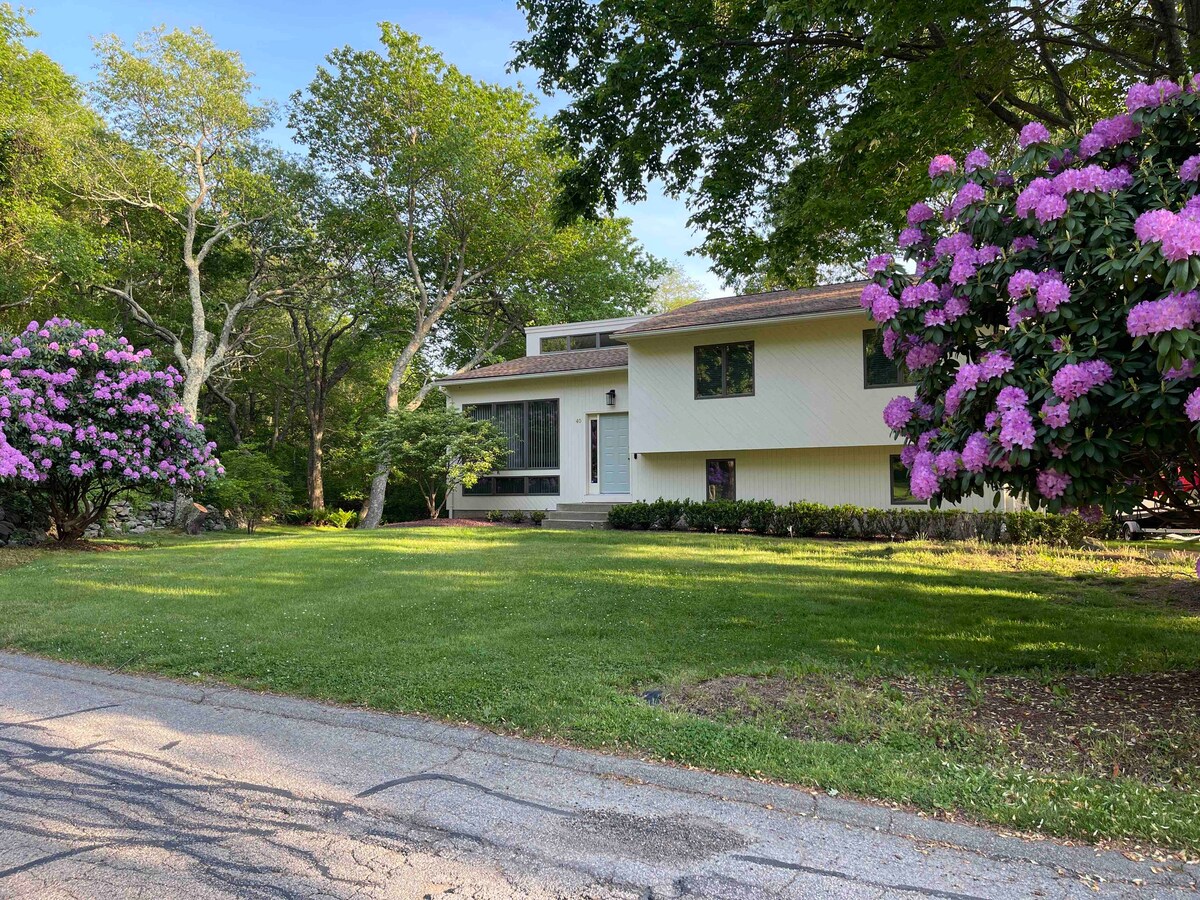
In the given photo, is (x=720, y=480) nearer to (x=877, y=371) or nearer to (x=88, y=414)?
(x=877, y=371)

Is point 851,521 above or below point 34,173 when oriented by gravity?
below

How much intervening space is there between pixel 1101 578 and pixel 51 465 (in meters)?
15.3

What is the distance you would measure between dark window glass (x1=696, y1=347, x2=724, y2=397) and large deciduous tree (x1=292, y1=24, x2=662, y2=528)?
8.23 m

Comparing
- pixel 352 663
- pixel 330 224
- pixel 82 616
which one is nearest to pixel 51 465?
pixel 82 616

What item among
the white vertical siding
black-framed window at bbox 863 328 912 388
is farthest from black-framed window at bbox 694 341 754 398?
black-framed window at bbox 863 328 912 388

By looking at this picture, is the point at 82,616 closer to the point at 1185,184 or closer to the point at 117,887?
the point at 117,887

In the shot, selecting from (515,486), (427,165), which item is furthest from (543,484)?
(427,165)

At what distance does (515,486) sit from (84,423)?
32.7 feet

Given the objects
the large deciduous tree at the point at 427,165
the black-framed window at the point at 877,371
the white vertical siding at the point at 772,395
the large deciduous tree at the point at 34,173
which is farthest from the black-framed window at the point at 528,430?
the large deciduous tree at the point at 34,173

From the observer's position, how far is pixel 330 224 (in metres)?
23.2

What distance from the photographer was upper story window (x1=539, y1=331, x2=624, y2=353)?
21016 millimetres

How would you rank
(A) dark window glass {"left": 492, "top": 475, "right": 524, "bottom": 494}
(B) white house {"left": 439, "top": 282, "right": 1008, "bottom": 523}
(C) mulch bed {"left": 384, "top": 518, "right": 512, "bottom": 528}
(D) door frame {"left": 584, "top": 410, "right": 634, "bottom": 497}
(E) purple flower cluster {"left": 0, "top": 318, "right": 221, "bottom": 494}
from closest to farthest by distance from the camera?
(E) purple flower cluster {"left": 0, "top": 318, "right": 221, "bottom": 494} < (B) white house {"left": 439, "top": 282, "right": 1008, "bottom": 523} < (C) mulch bed {"left": 384, "top": 518, "right": 512, "bottom": 528} < (D) door frame {"left": 584, "top": 410, "right": 634, "bottom": 497} < (A) dark window glass {"left": 492, "top": 475, "right": 524, "bottom": 494}

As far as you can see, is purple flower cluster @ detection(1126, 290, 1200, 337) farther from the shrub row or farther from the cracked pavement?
the shrub row

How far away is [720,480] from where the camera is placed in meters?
17.2
